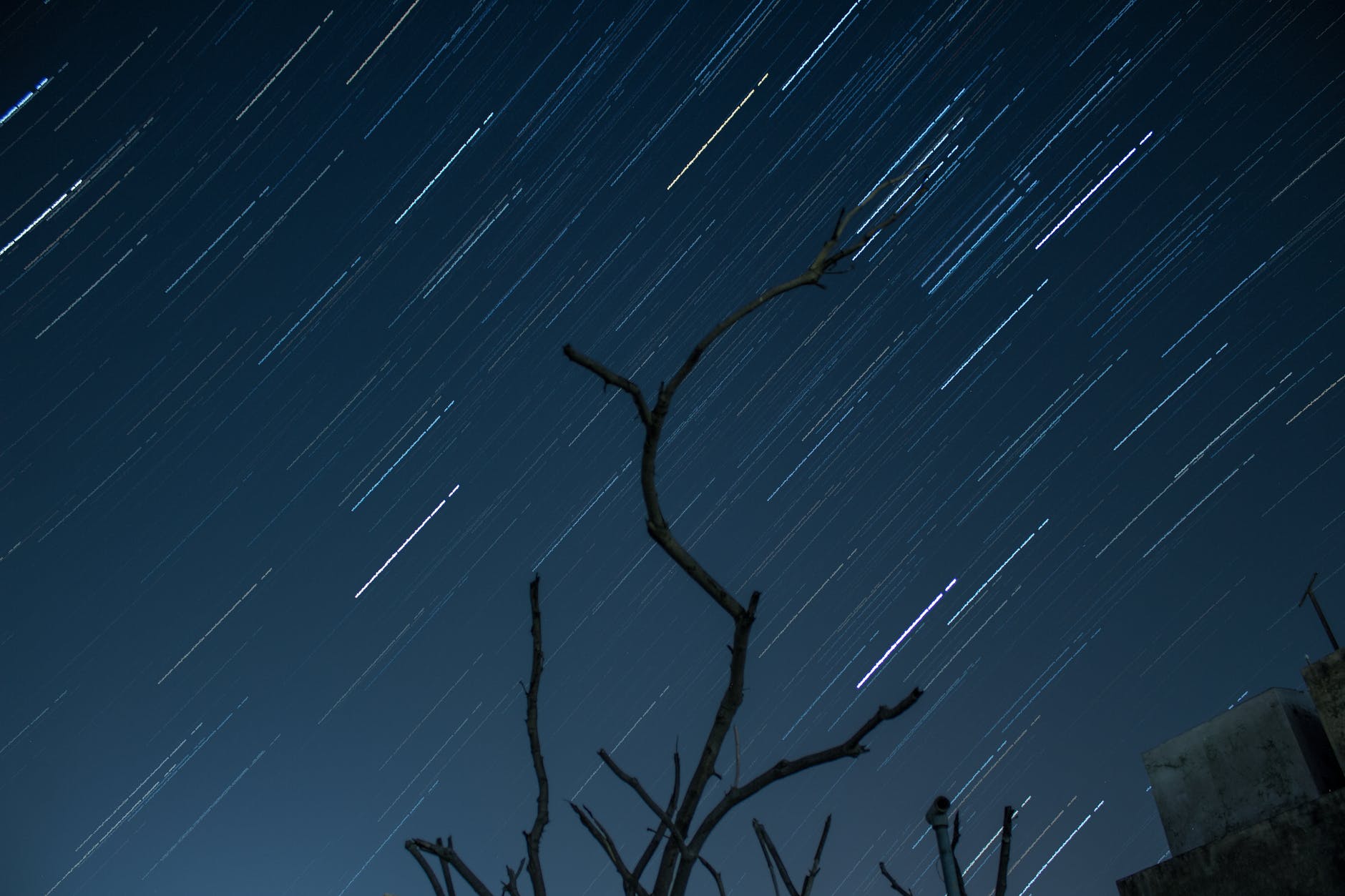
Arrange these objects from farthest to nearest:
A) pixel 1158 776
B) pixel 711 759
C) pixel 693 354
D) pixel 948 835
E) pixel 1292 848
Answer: pixel 1158 776, pixel 1292 848, pixel 948 835, pixel 711 759, pixel 693 354

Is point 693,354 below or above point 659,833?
above

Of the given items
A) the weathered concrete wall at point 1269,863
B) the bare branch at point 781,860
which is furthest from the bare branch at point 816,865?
the weathered concrete wall at point 1269,863

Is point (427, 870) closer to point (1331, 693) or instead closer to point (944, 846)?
point (944, 846)

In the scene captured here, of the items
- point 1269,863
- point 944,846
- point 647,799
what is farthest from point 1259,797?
point 647,799

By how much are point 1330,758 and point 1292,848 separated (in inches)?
48.5

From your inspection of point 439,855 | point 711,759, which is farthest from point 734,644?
point 439,855

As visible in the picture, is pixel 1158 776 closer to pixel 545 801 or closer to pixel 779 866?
pixel 779 866

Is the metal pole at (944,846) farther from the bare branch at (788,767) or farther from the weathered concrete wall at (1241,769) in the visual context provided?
the weathered concrete wall at (1241,769)

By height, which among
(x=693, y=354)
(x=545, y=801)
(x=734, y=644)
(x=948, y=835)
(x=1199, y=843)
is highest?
(x=693, y=354)

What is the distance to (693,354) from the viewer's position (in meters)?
1.23

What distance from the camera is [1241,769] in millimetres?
9625

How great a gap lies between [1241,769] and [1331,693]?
1.51m

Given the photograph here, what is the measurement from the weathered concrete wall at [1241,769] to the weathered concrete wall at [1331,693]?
22.5 inches

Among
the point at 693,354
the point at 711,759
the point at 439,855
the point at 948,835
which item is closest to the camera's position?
the point at 693,354
